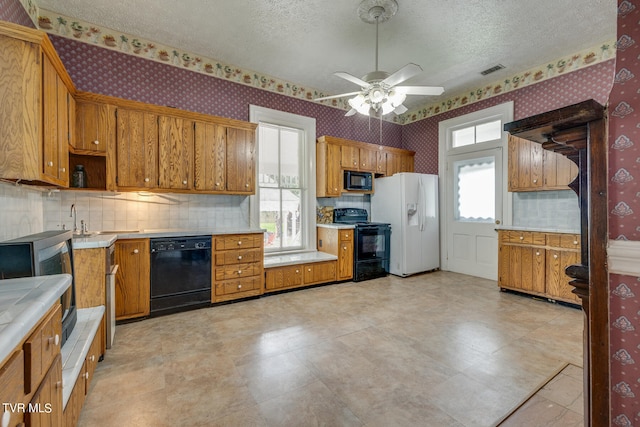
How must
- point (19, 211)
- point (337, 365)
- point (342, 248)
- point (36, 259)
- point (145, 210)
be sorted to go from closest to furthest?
point (36, 259), point (337, 365), point (19, 211), point (145, 210), point (342, 248)

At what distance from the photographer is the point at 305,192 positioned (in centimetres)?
484

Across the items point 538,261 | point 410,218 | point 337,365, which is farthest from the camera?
point 410,218

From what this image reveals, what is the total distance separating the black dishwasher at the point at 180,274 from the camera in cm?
315

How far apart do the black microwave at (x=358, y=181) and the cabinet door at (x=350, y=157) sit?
0.35 feet

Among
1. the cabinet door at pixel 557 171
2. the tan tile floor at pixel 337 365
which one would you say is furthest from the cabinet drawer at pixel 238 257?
the cabinet door at pixel 557 171

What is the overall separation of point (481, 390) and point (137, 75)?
4.56 m

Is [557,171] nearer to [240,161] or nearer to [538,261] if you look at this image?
[538,261]

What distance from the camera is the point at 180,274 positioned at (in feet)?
10.8

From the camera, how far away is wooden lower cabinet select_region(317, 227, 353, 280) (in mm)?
4523

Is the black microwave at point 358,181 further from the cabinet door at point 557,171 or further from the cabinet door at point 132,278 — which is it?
the cabinet door at point 132,278

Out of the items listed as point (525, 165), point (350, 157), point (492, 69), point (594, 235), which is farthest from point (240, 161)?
point (525, 165)

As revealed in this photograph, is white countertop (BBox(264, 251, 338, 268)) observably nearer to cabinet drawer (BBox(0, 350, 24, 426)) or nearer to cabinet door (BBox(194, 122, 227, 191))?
cabinet door (BBox(194, 122, 227, 191))

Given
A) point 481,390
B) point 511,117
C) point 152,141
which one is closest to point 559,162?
point 511,117

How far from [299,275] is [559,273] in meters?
3.22
